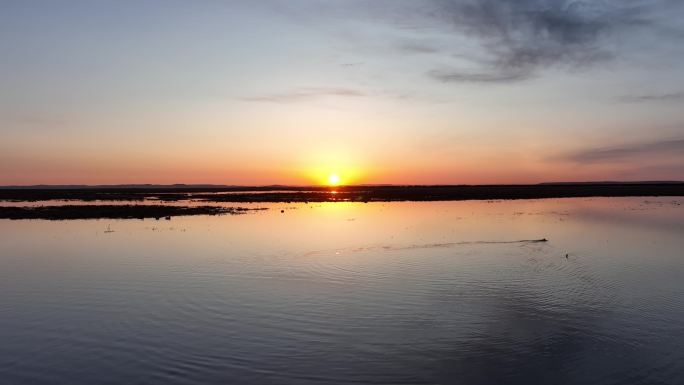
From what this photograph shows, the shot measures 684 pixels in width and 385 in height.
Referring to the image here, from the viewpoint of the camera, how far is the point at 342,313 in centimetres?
1355

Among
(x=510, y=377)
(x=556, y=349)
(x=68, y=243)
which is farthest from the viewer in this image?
(x=68, y=243)

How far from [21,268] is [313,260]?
11.8 m

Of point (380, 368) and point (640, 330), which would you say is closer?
point (380, 368)

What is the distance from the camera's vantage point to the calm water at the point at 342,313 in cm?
973

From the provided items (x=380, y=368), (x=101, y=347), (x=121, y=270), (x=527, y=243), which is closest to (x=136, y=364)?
(x=101, y=347)

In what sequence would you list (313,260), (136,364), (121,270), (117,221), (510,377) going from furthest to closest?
(117,221)
(313,260)
(121,270)
(136,364)
(510,377)

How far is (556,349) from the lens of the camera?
10742mm

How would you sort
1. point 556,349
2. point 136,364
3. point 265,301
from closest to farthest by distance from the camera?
point 136,364 → point 556,349 → point 265,301

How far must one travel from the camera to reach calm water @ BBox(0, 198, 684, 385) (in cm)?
973

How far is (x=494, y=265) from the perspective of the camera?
68.9 feet

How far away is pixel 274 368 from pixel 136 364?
2729 millimetres

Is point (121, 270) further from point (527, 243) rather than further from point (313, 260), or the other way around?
point (527, 243)

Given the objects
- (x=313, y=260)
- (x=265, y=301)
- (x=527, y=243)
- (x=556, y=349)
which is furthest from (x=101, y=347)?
(x=527, y=243)

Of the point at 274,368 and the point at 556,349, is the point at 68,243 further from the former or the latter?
the point at 556,349
